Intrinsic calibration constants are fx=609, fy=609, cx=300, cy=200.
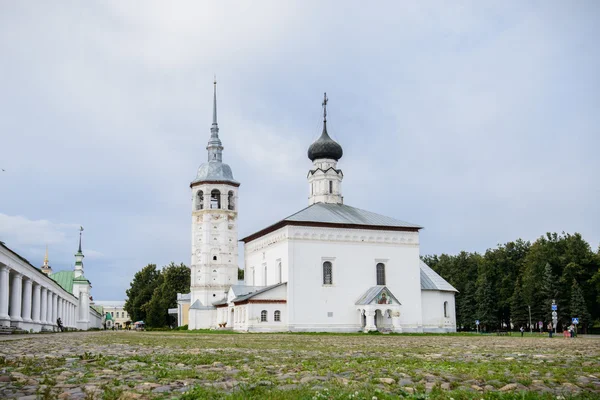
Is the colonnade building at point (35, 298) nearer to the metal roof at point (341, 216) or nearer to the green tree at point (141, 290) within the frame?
the green tree at point (141, 290)

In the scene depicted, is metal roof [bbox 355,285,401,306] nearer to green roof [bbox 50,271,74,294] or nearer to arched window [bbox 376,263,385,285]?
arched window [bbox 376,263,385,285]

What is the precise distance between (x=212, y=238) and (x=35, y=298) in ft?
82.2

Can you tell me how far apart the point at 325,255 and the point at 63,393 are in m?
42.2

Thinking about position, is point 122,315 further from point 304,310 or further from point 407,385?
point 407,385

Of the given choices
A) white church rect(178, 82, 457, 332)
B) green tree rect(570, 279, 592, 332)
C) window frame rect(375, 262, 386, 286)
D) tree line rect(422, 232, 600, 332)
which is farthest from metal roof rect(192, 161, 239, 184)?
green tree rect(570, 279, 592, 332)

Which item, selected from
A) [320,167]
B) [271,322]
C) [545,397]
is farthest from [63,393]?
[320,167]

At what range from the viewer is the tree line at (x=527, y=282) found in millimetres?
59875

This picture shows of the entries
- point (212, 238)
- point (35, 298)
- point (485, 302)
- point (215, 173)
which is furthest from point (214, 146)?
point (485, 302)

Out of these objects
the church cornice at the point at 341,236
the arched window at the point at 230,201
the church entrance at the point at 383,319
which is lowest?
the church entrance at the point at 383,319

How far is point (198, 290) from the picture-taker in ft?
200

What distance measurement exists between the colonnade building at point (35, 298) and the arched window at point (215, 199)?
54.8 feet

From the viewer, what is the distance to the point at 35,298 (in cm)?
3788

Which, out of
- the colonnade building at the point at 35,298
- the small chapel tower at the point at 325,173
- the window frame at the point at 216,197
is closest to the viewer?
the colonnade building at the point at 35,298

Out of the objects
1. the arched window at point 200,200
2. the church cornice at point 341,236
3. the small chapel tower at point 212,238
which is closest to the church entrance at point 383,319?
the church cornice at point 341,236
